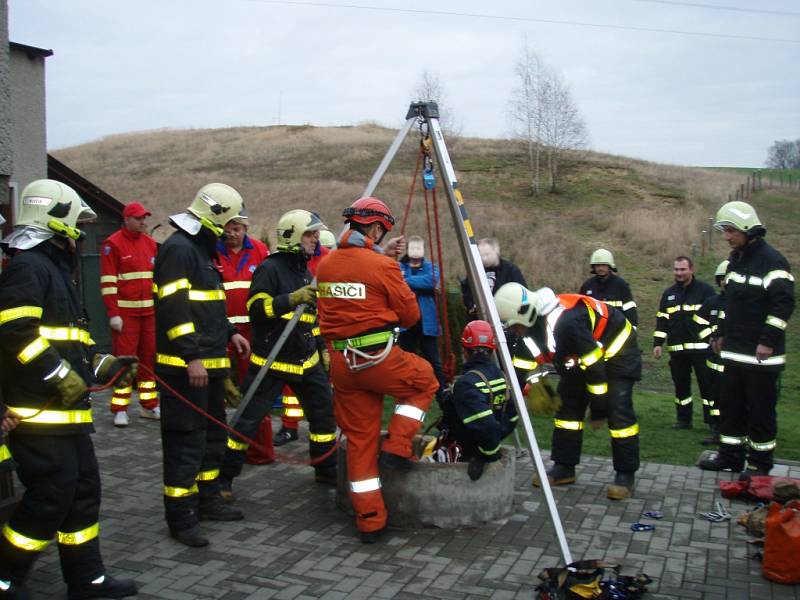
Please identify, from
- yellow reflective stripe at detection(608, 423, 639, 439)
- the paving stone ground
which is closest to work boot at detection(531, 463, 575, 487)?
the paving stone ground

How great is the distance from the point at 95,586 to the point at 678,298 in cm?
756

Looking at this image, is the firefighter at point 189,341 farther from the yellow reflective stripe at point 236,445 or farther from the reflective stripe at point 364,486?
the reflective stripe at point 364,486

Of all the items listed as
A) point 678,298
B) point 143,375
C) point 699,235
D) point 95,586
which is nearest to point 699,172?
point 699,235

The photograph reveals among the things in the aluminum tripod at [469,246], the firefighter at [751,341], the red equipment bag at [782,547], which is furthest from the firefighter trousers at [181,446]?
the firefighter at [751,341]

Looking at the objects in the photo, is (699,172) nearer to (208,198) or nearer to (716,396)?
(716,396)

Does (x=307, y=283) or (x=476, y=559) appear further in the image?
(x=307, y=283)

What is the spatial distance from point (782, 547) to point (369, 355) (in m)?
2.77

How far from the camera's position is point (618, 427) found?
21.9ft

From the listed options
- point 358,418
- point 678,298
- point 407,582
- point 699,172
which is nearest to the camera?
point 407,582

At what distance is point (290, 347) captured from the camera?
660 centimetres

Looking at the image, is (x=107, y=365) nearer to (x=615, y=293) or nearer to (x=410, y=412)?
(x=410, y=412)

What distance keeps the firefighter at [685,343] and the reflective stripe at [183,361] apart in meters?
5.92

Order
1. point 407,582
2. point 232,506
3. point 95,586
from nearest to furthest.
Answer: point 95,586 → point 407,582 → point 232,506

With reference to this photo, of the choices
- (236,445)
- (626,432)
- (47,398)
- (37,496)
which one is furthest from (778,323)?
(37,496)
